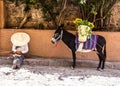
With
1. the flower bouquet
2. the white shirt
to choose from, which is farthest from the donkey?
the white shirt

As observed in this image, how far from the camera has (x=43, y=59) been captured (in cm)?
777

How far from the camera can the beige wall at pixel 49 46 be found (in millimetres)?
7746

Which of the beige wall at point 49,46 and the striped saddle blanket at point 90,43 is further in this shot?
the beige wall at point 49,46

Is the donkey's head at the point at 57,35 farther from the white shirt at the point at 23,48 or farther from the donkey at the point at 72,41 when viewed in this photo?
the white shirt at the point at 23,48

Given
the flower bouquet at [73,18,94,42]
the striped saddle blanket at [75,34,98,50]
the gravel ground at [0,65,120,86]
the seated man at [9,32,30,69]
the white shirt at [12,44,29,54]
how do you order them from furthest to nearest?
the white shirt at [12,44,29,54]
the seated man at [9,32,30,69]
the striped saddle blanket at [75,34,98,50]
the flower bouquet at [73,18,94,42]
the gravel ground at [0,65,120,86]

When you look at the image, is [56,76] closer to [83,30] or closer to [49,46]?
[83,30]

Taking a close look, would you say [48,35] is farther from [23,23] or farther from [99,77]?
[99,77]

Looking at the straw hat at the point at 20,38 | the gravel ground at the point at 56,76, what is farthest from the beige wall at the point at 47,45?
the gravel ground at the point at 56,76

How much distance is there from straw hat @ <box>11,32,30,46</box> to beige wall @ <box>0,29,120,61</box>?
184 mm

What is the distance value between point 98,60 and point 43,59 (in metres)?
1.34

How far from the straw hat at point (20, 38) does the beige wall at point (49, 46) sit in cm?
18

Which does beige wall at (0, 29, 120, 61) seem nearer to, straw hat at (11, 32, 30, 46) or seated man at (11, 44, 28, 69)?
straw hat at (11, 32, 30, 46)

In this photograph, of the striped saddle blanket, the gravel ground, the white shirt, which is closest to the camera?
the gravel ground

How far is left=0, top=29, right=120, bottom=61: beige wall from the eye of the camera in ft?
25.4
